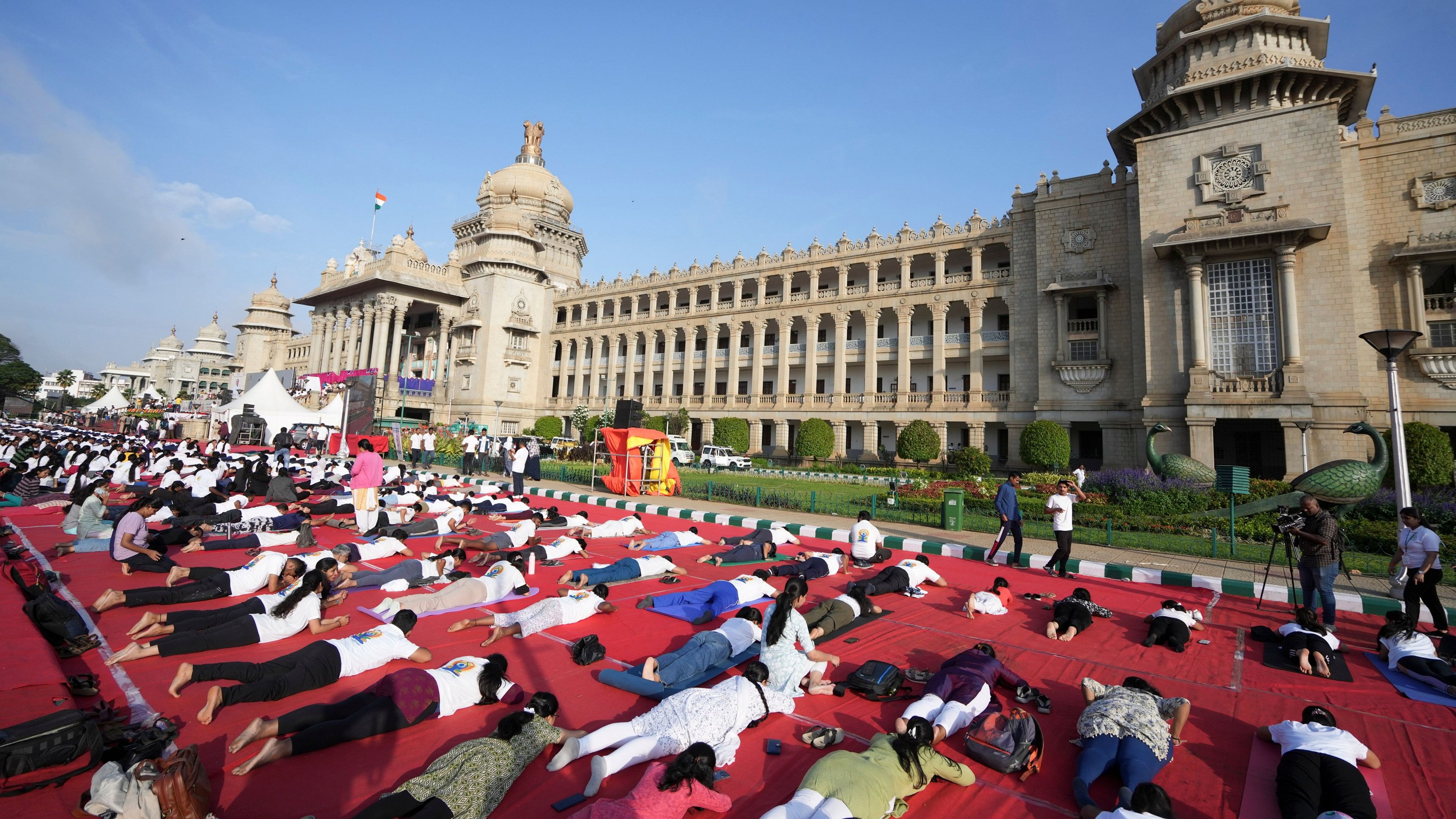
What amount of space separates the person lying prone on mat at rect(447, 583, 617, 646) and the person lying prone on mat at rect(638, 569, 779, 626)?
2.09 ft

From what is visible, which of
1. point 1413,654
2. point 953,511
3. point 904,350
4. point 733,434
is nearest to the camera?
point 1413,654

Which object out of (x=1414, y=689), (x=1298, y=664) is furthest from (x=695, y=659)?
(x=1414, y=689)

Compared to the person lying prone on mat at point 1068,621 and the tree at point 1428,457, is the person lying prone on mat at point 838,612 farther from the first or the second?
the tree at point 1428,457

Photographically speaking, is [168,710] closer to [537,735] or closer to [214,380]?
[537,735]

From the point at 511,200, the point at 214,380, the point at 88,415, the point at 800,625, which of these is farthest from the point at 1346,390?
the point at 214,380

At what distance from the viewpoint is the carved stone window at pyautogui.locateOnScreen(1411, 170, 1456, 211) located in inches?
784

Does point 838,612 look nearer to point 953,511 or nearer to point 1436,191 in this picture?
point 953,511

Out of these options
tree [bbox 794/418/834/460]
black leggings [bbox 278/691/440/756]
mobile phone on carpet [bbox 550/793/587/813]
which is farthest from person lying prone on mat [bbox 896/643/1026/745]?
tree [bbox 794/418/834/460]

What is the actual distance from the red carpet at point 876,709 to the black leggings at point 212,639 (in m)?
0.11

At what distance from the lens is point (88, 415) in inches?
1698

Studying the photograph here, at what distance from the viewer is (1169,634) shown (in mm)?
6316

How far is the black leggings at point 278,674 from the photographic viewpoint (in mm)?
4219

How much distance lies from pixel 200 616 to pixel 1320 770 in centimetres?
826

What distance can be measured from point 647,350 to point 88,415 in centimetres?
3967
